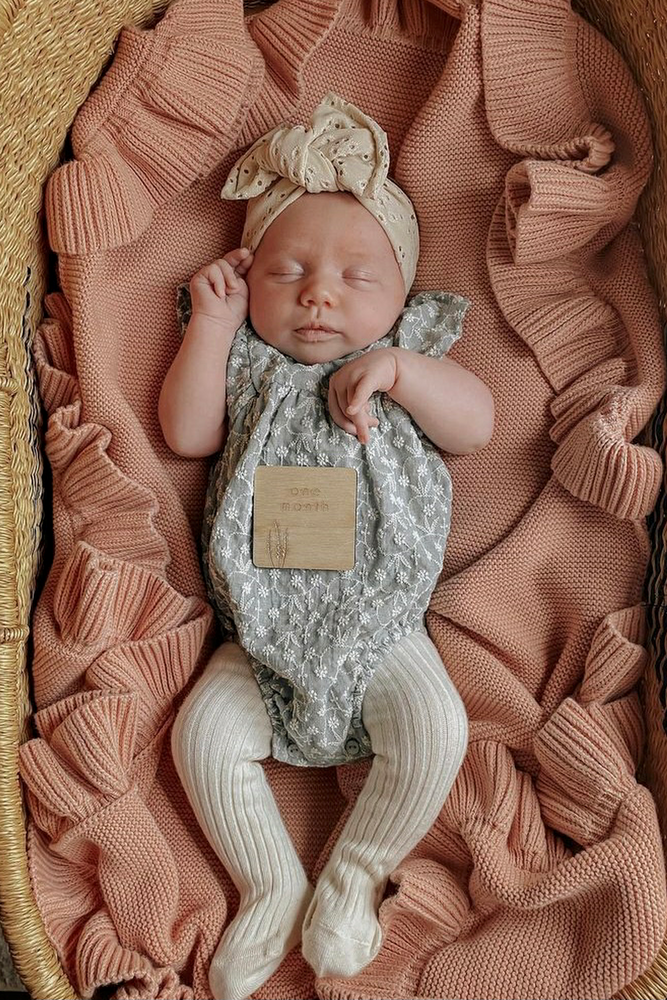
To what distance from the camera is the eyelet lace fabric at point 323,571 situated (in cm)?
136

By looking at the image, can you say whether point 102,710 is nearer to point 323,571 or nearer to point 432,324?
point 323,571

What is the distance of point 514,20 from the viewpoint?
1.47 m

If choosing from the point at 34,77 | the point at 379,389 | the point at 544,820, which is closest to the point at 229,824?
the point at 544,820

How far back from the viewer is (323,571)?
139cm

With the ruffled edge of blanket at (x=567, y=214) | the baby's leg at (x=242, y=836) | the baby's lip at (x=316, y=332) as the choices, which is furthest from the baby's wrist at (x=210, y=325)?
the baby's leg at (x=242, y=836)

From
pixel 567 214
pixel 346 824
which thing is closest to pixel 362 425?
pixel 567 214

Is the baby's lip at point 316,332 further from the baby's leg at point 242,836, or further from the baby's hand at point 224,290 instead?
the baby's leg at point 242,836

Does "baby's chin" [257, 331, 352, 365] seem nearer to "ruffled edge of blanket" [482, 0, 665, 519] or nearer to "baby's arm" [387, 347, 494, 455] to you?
"baby's arm" [387, 347, 494, 455]

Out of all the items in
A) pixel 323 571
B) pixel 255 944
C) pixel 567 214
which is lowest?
pixel 255 944

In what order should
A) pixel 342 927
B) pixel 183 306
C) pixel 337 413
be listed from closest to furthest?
pixel 342 927 → pixel 337 413 → pixel 183 306

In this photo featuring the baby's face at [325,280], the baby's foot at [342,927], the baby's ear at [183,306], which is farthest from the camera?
the baby's ear at [183,306]

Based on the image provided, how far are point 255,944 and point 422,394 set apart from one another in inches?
29.6

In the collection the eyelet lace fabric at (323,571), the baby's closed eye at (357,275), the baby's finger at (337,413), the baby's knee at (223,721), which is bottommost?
the baby's knee at (223,721)

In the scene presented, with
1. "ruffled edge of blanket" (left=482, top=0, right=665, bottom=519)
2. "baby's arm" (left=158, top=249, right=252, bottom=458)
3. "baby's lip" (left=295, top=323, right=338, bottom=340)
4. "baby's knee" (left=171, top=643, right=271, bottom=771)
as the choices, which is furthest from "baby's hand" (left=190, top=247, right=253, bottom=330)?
"baby's knee" (left=171, top=643, right=271, bottom=771)
